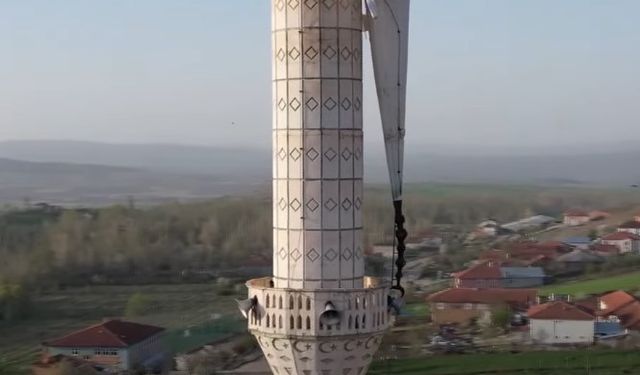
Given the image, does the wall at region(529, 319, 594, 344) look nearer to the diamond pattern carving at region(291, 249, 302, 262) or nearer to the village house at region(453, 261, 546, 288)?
the village house at region(453, 261, 546, 288)

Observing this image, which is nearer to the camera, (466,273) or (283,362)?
(283,362)

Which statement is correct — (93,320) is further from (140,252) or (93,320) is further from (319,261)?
(319,261)

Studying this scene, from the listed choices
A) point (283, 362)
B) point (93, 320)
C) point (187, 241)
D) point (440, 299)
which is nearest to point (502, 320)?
point (440, 299)

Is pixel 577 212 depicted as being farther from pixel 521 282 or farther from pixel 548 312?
pixel 548 312

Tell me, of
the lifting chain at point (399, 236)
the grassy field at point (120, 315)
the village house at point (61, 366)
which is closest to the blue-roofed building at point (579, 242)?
the grassy field at point (120, 315)

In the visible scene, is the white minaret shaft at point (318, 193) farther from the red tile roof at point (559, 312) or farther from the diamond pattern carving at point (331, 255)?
the red tile roof at point (559, 312)

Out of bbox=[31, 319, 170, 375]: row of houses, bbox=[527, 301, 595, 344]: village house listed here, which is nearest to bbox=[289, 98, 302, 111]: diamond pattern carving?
bbox=[31, 319, 170, 375]: row of houses

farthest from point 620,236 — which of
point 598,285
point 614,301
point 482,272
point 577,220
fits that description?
point 482,272
